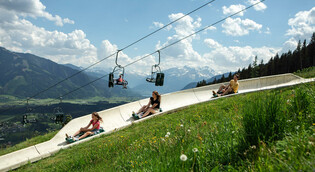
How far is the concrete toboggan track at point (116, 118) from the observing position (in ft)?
32.3

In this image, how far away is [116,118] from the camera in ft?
49.3

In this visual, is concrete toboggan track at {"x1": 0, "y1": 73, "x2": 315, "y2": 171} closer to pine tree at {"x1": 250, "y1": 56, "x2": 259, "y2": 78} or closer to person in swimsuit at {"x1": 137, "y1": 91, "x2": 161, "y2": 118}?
person in swimsuit at {"x1": 137, "y1": 91, "x2": 161, "y2": 118}

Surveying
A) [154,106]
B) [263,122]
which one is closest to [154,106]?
[154,106]

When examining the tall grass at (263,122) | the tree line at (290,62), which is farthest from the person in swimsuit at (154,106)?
the tree line at (290,62)

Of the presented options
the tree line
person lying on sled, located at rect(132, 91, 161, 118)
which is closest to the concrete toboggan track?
person lying on sled, located at rect(132, 91, 161, 118)

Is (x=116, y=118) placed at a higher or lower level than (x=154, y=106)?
lower

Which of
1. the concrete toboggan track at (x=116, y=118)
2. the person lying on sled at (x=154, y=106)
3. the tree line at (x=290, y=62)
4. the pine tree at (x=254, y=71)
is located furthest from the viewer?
the pine tree at (x=254, y=71)

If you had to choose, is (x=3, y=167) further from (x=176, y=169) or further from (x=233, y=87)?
(x=233, y=87)

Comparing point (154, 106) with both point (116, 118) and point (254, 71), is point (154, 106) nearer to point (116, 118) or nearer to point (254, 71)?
point (116, 118)

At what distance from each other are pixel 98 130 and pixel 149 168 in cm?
1032

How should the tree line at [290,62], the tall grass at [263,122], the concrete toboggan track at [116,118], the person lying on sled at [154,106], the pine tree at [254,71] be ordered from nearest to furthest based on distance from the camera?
the tall grass at [263,122]
the concrete toboggan track at [116,118]
the person lying on sled at [154,106]
the tree line at [290,62]
the pine tree at [254,71]

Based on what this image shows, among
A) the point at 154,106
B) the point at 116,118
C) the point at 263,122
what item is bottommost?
the point at 116,118

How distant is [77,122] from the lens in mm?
14125

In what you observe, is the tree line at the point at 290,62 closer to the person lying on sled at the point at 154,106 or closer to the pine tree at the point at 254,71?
the pine tree at the point at 254,71
